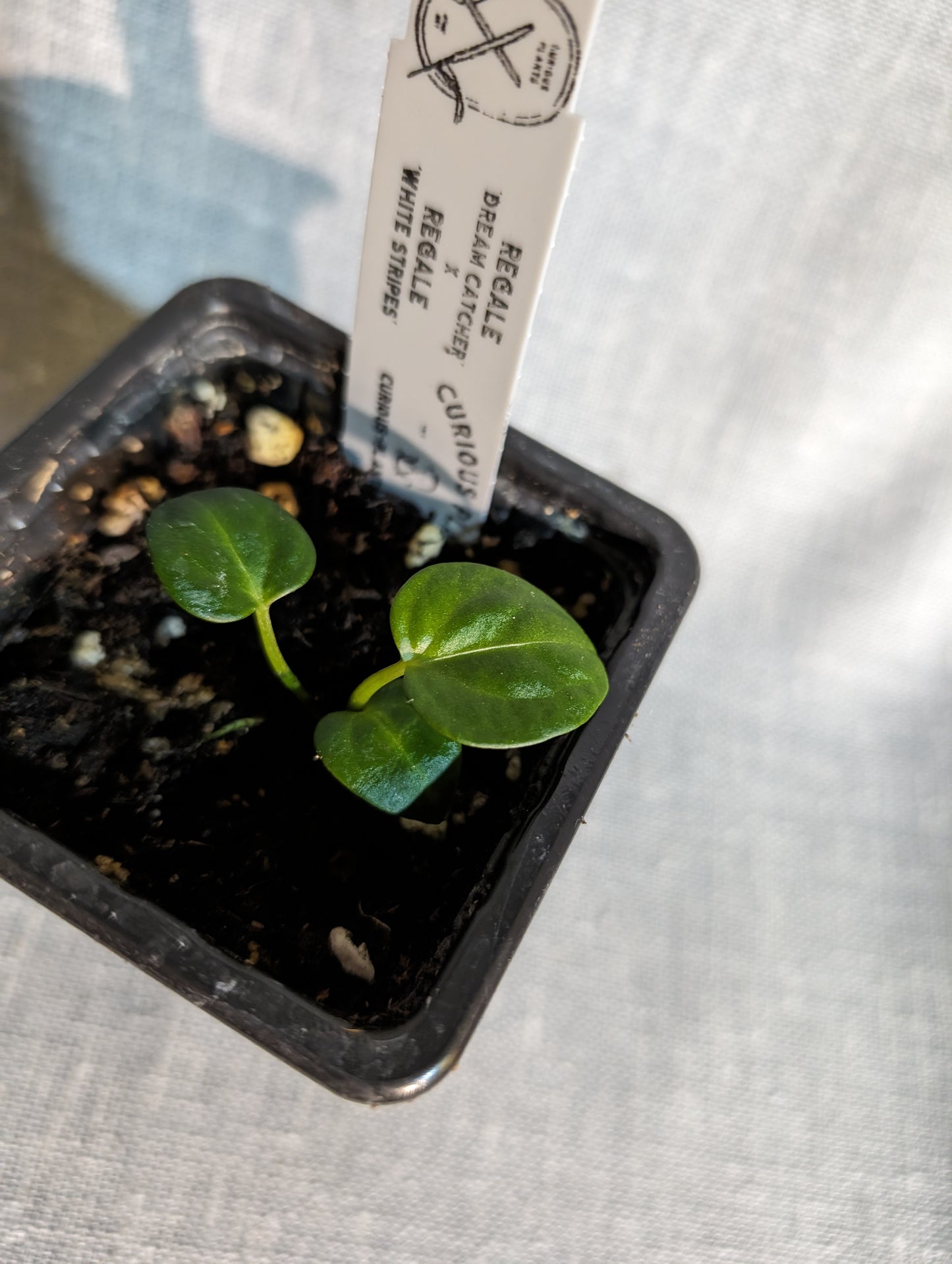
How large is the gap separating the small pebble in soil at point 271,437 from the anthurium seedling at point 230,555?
11 centimetres

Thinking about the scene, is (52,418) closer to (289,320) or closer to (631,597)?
(289,320)

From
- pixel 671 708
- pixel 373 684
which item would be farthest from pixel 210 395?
pixel 671 708

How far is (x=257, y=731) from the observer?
552 mm

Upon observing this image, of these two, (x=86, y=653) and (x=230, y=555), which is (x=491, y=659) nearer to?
(x=230, y=555)

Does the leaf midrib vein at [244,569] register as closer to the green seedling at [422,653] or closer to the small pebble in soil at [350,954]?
the green seedling at [422,653]

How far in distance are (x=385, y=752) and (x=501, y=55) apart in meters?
0.30

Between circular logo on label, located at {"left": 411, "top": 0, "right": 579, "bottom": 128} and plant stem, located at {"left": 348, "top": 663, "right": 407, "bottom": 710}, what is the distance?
246 mm

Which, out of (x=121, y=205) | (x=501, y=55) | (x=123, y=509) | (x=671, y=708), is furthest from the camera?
(x=671, y=708)

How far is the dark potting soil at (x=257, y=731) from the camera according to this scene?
49cm

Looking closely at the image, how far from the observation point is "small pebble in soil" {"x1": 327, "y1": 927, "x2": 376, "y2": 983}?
0.48 metres

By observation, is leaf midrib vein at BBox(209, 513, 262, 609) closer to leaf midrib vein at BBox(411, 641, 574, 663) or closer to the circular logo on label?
leaf midrib vein at BBox(411, 641, 574, 663)

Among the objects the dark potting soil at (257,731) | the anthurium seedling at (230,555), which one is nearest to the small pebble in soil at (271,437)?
the dark potting soil at (257,731)

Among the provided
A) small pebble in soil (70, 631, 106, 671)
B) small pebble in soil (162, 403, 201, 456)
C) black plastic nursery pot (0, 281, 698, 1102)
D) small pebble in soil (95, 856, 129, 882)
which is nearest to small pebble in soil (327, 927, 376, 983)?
black plastic nursery pot (0, 281, 698, 1102)

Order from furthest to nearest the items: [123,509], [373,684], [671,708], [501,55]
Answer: [671,708] < [123,509] < [373,684] < [501,55]
